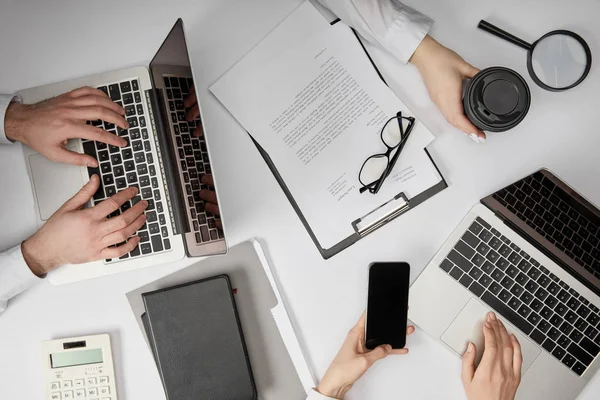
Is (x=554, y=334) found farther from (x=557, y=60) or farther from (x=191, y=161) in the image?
(x=191, y=161)

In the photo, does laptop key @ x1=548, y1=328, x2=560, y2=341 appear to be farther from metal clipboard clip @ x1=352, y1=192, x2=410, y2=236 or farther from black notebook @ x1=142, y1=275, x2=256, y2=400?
black notebook @ x1=142, y1=275, x2=256, y2=400

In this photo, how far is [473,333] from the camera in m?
1.12

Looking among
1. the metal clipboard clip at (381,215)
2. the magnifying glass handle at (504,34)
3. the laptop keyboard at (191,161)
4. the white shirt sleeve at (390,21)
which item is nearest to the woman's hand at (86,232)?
the laptop keyboard at (191,161)

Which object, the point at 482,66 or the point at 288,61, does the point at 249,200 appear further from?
the point at 482,66

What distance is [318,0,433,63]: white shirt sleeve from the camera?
1097 mm

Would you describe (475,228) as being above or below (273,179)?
below

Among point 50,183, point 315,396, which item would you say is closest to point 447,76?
point 315,396

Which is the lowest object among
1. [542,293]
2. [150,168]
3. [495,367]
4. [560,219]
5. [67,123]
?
[495,367]

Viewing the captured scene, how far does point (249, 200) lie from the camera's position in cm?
113

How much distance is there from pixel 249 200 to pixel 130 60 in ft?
1.19

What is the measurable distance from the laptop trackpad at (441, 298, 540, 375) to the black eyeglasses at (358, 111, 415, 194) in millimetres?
298

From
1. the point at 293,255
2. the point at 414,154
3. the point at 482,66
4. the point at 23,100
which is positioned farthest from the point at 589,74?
the point at 23,100

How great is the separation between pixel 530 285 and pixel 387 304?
0.28 meters

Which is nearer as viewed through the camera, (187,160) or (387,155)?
(187,160)
